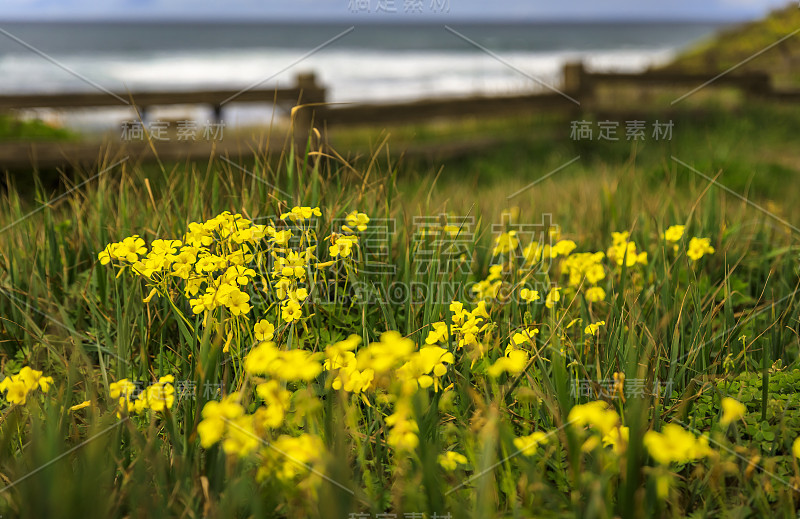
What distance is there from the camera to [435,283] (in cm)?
259

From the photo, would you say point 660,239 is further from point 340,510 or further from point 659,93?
point 659,93

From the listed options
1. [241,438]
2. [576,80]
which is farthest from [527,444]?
[576,80]

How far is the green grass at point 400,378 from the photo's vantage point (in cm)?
151

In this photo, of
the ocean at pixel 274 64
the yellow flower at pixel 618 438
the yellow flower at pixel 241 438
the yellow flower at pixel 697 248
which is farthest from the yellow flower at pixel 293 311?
the ocean at pixel 274 64

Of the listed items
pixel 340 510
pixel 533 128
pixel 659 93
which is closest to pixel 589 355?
pixel 340 510

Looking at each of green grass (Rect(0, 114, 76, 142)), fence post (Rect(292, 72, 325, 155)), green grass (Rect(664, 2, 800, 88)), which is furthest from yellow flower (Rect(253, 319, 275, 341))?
green grass (Rect(664, 2, 800, 88))

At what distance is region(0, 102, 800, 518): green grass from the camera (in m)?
1.51

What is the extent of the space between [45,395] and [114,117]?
19806 millimetres

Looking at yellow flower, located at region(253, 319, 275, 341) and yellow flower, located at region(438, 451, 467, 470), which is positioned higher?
yellow flower, located at region(253, 319, 275, 341)

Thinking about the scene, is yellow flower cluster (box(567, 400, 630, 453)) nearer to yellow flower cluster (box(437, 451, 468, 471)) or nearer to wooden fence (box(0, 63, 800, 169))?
yellow flower cluster (box(437, 451, 468, 471))

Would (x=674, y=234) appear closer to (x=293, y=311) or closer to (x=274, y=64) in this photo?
(x=293, y=311)

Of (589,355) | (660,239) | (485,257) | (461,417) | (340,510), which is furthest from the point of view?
(485,257)

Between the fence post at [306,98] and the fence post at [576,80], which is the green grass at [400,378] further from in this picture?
the fence post at [576,80]

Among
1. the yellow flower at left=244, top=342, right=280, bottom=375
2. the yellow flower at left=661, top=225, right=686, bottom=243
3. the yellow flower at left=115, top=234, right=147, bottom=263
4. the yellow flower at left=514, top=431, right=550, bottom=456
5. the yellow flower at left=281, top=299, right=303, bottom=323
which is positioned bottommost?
the yellow flower at left=514, top=431, right=550, bottom=456
